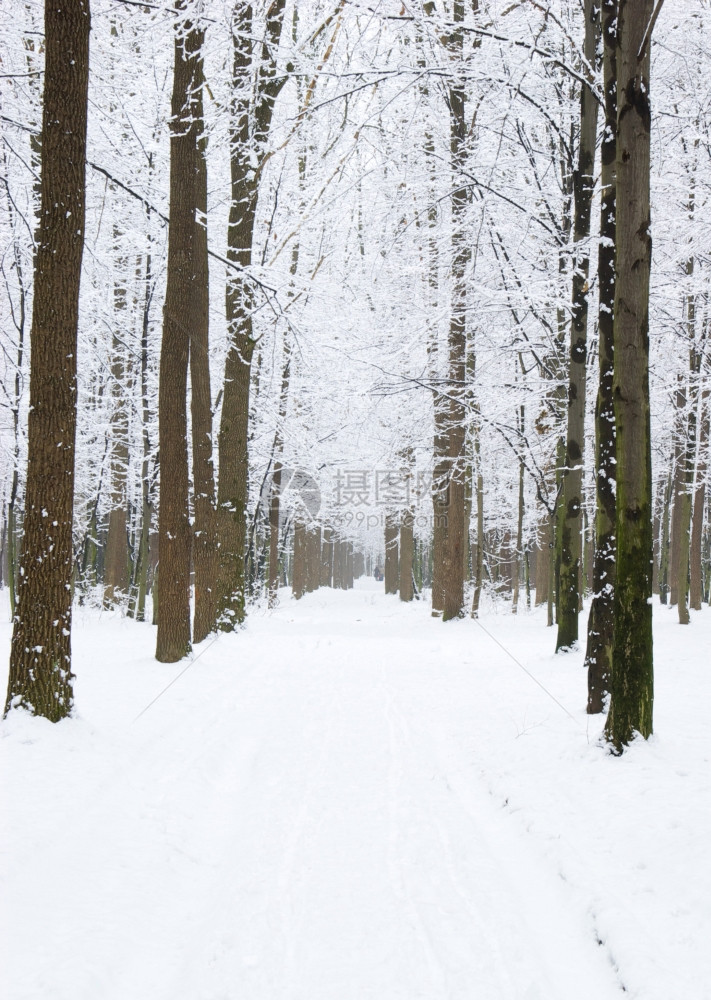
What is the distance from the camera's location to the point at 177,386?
30.5 feet

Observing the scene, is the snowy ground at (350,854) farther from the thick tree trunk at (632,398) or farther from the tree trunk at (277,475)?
the tree trunk at (277,475)

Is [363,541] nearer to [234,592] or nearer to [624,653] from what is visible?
[234,592]

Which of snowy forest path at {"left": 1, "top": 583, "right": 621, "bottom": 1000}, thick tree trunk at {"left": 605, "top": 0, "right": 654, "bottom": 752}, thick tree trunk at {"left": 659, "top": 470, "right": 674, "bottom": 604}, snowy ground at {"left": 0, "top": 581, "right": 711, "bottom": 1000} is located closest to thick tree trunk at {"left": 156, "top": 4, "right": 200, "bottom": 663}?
snowy ground at {"left": 0, "top": 581, "right": 711, "bottom": 1000}

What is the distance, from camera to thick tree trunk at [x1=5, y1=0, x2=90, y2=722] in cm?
518

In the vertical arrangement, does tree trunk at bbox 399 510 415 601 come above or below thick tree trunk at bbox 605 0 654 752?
below

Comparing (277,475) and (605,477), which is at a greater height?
(277,475)

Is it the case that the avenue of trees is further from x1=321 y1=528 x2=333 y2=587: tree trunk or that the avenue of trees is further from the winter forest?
x1=321 y1=528 x2=333 y2=587: tree trunk

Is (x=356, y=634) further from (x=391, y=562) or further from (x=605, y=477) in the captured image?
(x=391, y=562)

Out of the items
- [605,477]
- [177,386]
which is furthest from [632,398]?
[177,386]

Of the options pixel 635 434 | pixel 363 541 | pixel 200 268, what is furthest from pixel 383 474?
pixel 363 541

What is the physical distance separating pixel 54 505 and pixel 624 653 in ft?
15.0

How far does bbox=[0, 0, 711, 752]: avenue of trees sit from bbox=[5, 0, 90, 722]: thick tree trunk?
20mm

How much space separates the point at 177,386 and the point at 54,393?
4.09 metres

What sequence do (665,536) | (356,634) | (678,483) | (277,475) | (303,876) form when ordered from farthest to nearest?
(665,536), (277,475), (678,483), (356,634), (303,876)
